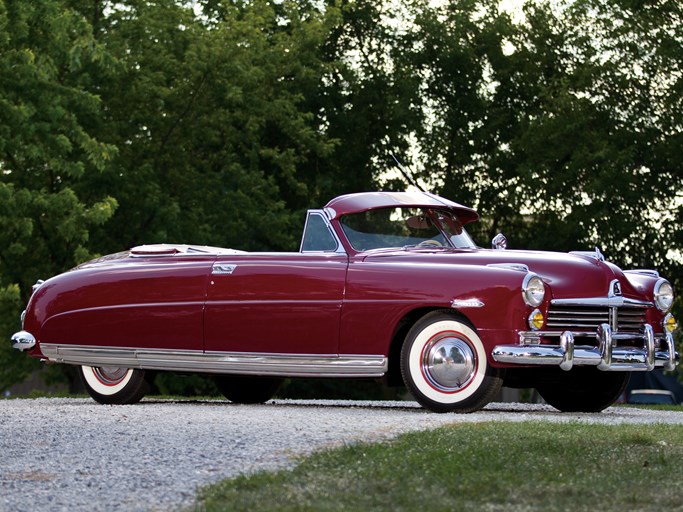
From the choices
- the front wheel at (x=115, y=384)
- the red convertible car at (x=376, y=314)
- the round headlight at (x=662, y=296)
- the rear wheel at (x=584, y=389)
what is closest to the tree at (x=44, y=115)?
the front wheel at (x=115, y=384)

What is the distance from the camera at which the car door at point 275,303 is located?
11.7 meters

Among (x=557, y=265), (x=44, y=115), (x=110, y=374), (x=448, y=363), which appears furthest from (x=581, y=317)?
(x=44, y=115)

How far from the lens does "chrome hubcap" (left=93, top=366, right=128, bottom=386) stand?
512 inches

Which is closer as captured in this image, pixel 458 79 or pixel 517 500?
pixel 517 500

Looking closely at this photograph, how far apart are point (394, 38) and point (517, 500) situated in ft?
107

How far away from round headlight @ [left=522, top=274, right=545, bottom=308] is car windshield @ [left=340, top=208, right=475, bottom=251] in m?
1.36

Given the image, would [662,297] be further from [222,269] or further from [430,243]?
[222,269]

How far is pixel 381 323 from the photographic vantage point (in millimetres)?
11469

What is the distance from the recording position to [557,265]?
1138cm

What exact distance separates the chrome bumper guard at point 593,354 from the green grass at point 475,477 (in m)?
1.99

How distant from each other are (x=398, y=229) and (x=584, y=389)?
227 cm

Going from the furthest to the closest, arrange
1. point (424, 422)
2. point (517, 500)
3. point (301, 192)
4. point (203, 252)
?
point (301, 192), point (203, 252), point (424, 422), point (517, 500)

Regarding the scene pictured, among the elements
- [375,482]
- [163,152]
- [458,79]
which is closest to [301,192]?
[163,152]

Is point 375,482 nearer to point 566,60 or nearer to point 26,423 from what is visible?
point 26,423
